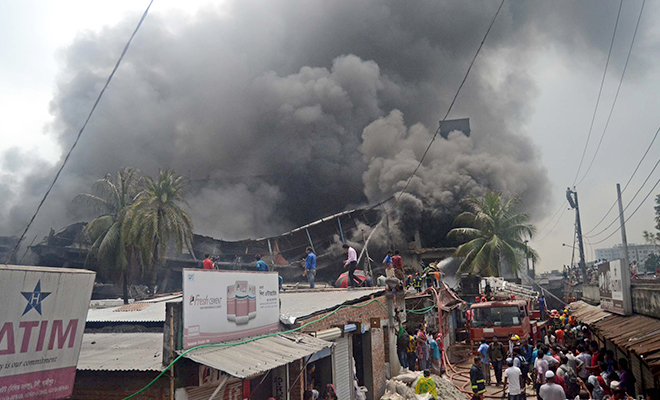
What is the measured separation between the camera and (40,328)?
4.02m

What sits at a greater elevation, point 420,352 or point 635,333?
point 635,333

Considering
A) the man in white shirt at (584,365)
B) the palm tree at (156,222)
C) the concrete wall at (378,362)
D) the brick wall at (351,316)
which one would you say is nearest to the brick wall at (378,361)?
the concrete wall at (378,362)

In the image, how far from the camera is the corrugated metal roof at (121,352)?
5645mm

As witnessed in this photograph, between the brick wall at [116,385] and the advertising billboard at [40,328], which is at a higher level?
the advertising billboard at [40,328]

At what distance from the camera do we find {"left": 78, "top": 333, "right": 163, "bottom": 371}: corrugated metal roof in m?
5.64

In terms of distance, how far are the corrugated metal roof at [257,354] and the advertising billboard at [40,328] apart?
1481mm

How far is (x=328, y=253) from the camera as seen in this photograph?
3206cm

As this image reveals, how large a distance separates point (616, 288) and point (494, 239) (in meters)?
15.8

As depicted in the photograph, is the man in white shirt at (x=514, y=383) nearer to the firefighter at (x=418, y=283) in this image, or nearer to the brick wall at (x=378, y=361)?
the brick wall at (x=378, y=361)

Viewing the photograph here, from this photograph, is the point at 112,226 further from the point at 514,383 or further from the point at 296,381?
the point at 514,383

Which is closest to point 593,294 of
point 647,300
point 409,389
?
point 647,300

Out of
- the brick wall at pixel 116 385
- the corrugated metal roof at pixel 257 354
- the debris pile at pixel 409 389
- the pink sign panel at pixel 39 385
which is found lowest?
the debris pile at pixel 409 389

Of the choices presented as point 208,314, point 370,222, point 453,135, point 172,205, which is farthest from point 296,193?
point 208,314

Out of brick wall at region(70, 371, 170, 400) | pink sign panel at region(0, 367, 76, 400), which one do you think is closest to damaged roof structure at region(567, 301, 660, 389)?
brick wall at region(70, 371, 170, 400)
